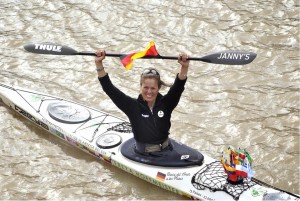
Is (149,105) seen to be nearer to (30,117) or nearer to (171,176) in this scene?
(171,176)

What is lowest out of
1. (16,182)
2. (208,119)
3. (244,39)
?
(16,182)

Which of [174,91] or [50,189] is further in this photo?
[50,189]

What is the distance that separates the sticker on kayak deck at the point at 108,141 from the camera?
664 centimetres

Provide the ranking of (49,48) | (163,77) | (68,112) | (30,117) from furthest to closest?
(163,77) < (30,117) < (68,112) < (49,48)

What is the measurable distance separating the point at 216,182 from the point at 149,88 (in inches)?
57.2

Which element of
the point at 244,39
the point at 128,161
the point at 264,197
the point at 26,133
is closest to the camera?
the point at 264,197

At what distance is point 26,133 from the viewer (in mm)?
7523

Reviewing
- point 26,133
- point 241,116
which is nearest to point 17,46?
point 26,133

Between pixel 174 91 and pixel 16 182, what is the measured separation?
8.88 feet

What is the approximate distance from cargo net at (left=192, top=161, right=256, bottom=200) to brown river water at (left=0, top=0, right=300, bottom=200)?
58 centimetres

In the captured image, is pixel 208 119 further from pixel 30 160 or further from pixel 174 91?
pixel 30 160

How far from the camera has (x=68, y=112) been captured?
7.35 metres

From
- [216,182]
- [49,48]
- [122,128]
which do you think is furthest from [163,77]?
[216,182]

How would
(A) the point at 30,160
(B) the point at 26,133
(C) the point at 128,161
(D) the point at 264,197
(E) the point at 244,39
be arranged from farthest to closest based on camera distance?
(E) the point at 244,39
(B) the point at 26,133
(A) the point at 30,160
(C) the point at 128,161
(D) the point at 264,197
